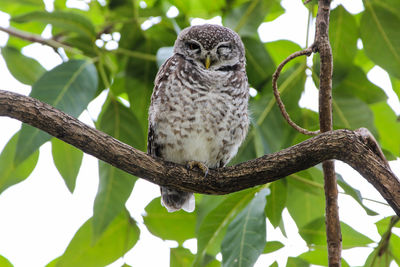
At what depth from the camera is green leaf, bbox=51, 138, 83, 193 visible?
129 inches

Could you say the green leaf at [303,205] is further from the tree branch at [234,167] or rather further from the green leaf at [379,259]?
the tree branch at [234,167]

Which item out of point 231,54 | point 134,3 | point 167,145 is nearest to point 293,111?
point 231,54

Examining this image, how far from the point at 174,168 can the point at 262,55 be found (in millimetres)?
1194

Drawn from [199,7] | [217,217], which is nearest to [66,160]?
[217,217]

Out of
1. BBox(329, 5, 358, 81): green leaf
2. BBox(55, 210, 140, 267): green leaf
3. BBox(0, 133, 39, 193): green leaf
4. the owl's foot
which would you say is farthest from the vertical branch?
BBox(0, 133, 39, 193): green leaf

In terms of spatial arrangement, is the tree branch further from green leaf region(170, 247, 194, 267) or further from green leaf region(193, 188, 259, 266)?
green leaf region(170, 247, 194, 267)

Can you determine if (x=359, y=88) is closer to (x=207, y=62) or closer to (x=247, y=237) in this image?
(x=207, y=62)

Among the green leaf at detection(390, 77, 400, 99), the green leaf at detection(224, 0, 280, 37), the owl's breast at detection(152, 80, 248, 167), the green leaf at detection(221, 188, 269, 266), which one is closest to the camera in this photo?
the green leaf at detection(221, 188, 269, 266)

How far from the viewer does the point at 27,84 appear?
3611 mm

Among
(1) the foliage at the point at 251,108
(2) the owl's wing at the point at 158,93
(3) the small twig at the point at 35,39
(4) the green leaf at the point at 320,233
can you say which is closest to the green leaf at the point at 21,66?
(1) the foliage at the point at 251,108

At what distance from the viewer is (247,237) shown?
271 centimetres

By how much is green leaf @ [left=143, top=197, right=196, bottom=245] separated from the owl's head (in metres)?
0.86

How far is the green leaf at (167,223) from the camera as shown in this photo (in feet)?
11.1

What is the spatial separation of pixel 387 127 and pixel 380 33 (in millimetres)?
638
